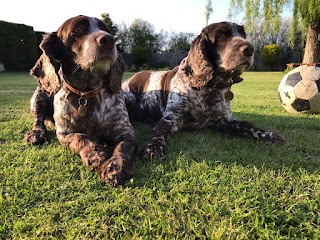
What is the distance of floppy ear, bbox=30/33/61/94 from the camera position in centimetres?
287

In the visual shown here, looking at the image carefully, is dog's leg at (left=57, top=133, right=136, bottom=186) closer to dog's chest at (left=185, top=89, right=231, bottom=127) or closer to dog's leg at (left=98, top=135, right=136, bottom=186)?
dog's leg at (left=98, top=135, right=136, bottom=186)

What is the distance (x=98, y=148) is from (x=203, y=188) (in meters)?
0.99

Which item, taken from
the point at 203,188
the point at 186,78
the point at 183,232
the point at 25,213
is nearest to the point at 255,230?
the point at 183,232

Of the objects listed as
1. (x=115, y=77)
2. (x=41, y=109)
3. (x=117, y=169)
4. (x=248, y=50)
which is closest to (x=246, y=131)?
(x=248, y=50)

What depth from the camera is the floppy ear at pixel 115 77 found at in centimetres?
310

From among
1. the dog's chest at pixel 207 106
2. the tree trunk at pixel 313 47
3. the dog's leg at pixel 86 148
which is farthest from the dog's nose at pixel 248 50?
the tree trunk at pixel 313 47

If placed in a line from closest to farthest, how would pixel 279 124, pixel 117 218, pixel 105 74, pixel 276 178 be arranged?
pixel 117 218, pixel 276 178, pixel 105 74, pixel 279 124

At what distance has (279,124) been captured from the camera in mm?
4082

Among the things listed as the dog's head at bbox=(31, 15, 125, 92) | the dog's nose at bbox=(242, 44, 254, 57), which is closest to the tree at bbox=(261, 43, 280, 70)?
the dog's nose at bbox=(242, 44, 254, 57)

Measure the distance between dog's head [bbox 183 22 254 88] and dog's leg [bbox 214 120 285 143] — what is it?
1.75 feet

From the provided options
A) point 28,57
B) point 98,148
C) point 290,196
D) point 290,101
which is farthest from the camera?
point 28,57

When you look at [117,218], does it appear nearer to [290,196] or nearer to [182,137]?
[290,196]

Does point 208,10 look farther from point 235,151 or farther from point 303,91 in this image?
point 235,151

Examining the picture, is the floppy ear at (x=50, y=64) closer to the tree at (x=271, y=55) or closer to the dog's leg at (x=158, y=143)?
the dog's leg at (x=158, y=143)
